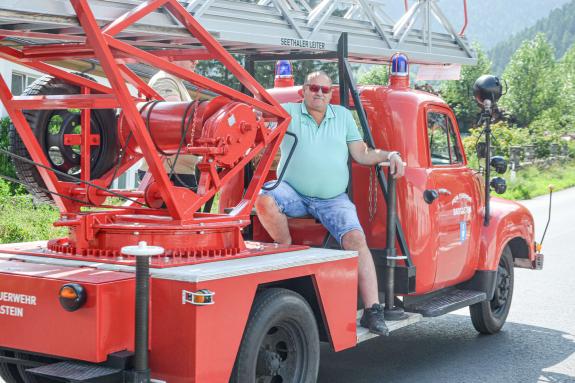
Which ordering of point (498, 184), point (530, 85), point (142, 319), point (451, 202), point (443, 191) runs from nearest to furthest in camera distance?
point (142, 319), point (443, 191), point (451, 202), point (498, 184), point (530, 85)

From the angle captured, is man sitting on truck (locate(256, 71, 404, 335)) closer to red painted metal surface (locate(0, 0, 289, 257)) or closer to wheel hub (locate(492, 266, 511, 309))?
red painted metal surface (locate(0, 0, 289, 257))

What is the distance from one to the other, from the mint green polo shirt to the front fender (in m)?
1.83

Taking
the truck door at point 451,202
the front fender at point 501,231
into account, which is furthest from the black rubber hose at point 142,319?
the front fender at point 501,231

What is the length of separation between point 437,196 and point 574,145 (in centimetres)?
3996

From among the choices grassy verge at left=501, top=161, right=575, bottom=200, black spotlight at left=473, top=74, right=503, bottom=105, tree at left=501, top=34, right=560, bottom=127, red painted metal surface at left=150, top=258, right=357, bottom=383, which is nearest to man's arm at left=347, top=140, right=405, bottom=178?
black spotlight at left=473, top=74, right=503, bottom=105

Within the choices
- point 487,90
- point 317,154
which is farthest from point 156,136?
point 487,90

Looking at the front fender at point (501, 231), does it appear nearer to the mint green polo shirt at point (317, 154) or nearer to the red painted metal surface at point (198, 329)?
the mint green polo shirt at point (317, 154)

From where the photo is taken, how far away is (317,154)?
607cm

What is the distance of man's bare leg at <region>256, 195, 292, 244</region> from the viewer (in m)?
5.99

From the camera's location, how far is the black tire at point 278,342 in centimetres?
464

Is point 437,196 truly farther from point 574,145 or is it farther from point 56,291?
point 574,145

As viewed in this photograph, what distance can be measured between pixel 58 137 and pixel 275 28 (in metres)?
1.57

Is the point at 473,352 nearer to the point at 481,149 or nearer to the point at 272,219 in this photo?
the point at 481,149

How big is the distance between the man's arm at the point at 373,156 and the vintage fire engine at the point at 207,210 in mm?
115
